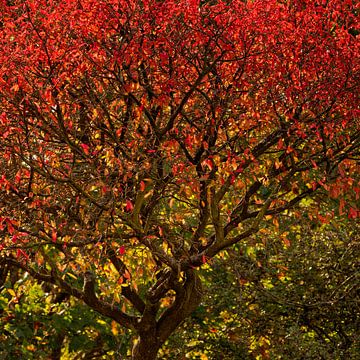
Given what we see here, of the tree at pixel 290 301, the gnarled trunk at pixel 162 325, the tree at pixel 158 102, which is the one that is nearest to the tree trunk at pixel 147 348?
the gnarled trunk at pixel 162 325

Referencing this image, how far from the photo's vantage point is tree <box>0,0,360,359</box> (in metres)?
10.2

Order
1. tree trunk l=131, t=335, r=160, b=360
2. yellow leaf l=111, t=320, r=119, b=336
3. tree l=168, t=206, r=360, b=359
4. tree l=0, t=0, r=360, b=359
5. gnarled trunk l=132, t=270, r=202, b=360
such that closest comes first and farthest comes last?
1. tree l=0, t=0, r=360, b=359
2. gnarled trunk l=132, t=270, r=202, b=360
3. tree trunk l=131, t=335, r=160, b=360
4. tree l=168, t=206, r=360, b=359
5. yellow leaf l=111, t=320, r=119, b=336

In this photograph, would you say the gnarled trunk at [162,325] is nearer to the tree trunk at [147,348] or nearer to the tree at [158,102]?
the tree trunk at [147,348]

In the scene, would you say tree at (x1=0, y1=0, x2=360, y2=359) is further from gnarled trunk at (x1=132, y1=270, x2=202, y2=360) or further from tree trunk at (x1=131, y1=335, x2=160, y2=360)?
tree trunk at (x1=131, y1=335, x2=160, y2=360)

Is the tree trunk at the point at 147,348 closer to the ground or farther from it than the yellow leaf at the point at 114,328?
Result: closer to the ground

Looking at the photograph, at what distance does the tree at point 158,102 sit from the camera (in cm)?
1023

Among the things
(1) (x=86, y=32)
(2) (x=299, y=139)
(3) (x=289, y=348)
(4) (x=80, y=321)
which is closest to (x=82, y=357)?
(4) (x=80, y=321)

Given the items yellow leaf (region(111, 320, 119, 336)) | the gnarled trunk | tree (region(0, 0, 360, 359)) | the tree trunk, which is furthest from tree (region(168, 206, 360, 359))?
tree (region(0, 0, 360, 359))

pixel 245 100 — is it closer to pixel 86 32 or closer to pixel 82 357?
pixel 86 32

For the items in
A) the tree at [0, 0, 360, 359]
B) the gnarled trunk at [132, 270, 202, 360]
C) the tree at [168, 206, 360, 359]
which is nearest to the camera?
the tree at [0, 0, 360, 359]

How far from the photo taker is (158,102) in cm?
1048

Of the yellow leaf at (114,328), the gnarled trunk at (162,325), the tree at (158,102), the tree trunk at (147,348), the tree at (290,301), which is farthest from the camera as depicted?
the yellow leaf at (114,328)

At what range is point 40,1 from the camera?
1022cm

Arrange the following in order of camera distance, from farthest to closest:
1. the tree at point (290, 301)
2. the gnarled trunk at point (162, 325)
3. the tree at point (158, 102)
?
the tree at point (290, 301), the gnarled trunk at point (162, 325), the tree at point (158, 102)
